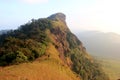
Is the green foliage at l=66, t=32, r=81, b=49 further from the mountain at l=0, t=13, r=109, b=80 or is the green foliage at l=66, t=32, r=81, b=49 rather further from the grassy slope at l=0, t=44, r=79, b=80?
the grassy slope at l=0, t=44, r=79, b=80

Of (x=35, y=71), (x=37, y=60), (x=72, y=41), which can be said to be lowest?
(x=35, y=71)

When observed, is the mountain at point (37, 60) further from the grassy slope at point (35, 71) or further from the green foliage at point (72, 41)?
the green foliage at point (72, 41)

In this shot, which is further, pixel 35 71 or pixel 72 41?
pixel 72 41

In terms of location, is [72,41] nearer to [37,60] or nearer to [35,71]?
[37,60]

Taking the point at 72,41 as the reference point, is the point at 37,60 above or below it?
below

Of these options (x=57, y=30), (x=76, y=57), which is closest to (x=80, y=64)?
(x=76, y=57)

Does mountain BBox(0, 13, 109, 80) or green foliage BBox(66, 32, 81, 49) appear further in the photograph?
green foliage BBox(66, 32, 81, 49)

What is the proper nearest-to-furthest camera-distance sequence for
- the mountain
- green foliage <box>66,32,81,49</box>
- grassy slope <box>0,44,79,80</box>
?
grassy slope <box>0,44,79,80</box>, the mountain, green foliage <box>66,32,81,49</box>

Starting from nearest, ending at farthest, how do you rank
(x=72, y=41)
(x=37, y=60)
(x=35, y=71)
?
(x=35, y=71) → (x=37, y=60) → (x=72, y=41)

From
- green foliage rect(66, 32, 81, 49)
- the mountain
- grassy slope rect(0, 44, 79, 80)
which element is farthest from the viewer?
green foliage rect(66, 32, 81, 49)

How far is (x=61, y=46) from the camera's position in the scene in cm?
8944

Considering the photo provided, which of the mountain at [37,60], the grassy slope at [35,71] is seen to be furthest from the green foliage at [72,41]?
the grassy slope at [35,71]

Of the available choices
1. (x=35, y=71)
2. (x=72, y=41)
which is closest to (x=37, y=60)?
(x=35, y=71)

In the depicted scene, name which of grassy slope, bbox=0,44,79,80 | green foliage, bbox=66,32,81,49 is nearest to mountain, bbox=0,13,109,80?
grassy slope, bbox=0,44,79,80
